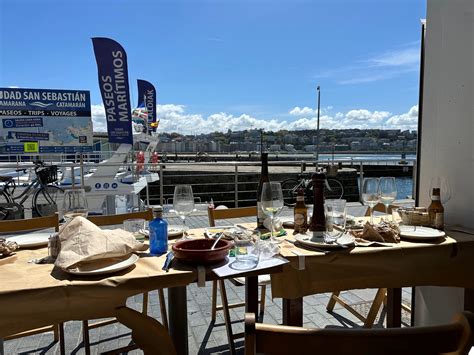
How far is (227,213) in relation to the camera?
2.20 m

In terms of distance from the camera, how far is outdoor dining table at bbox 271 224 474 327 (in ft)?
4.33

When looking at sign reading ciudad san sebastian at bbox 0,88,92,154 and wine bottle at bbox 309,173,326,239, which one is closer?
wine bottle at bbox 309,173,326,239

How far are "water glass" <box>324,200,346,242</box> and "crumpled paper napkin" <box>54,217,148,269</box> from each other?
0.79m

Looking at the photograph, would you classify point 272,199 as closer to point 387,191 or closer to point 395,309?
point 387,191

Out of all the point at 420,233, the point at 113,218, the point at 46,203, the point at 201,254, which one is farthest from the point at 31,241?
the point at 46,203

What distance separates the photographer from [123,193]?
776 centimetres

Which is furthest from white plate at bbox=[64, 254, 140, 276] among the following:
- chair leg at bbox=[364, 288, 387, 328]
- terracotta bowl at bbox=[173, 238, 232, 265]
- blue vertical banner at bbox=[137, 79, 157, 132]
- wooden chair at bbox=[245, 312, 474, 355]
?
blue vertical banner at bbox=[137, 79, 157, 132]

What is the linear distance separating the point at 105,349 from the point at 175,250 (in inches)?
49.2

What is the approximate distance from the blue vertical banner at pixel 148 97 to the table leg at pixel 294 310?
1098 cm

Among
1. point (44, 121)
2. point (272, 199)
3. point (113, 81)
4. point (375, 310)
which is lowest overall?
point (375, 310)

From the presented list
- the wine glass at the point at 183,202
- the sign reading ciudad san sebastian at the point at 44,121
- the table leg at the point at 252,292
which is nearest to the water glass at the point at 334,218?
the table leg at the point at 252,292

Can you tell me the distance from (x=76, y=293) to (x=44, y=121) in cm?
974

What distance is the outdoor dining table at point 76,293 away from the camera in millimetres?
1013

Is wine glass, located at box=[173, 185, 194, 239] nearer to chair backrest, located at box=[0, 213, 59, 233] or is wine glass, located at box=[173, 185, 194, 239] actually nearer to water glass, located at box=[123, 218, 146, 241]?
water glass, located at box=[123, 218, 146, 241]
